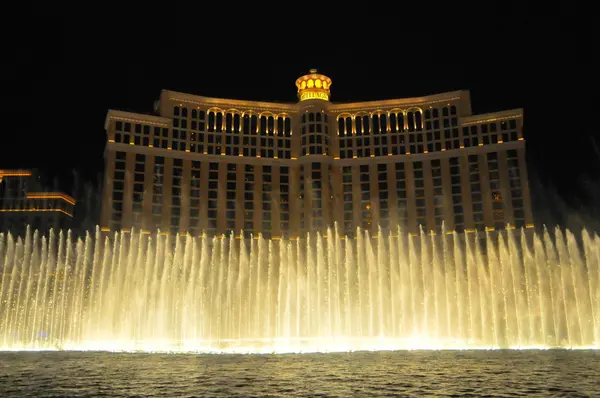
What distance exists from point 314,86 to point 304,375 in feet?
240

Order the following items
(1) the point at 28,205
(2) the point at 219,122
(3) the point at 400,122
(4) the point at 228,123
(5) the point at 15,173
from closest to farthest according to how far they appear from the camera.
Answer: (2) the point at 219,122
(4) the point at 228,123
(3) the point at 400,122
(1) the point at 28,205
(5) the point at 15,173

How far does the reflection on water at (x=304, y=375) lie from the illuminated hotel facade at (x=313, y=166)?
4985 cm

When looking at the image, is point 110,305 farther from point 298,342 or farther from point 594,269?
point 594,269

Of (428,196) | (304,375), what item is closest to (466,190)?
(428,196)

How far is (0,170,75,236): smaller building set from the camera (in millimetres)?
106625

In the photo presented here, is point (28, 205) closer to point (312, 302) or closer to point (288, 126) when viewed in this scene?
point (288, 126)

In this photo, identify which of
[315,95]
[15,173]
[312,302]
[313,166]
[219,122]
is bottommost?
[312,302]

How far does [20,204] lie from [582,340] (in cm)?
9873

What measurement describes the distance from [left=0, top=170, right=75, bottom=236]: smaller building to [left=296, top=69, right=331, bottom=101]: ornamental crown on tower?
53.4 meters

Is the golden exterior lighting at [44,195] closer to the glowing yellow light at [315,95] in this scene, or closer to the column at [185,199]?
the column at [185,199]

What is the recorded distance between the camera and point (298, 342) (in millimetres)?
54469

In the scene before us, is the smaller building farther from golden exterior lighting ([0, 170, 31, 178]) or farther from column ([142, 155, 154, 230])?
column ([142, 155, 154, 230])

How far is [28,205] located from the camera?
108 meters

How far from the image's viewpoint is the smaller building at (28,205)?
350 ft
